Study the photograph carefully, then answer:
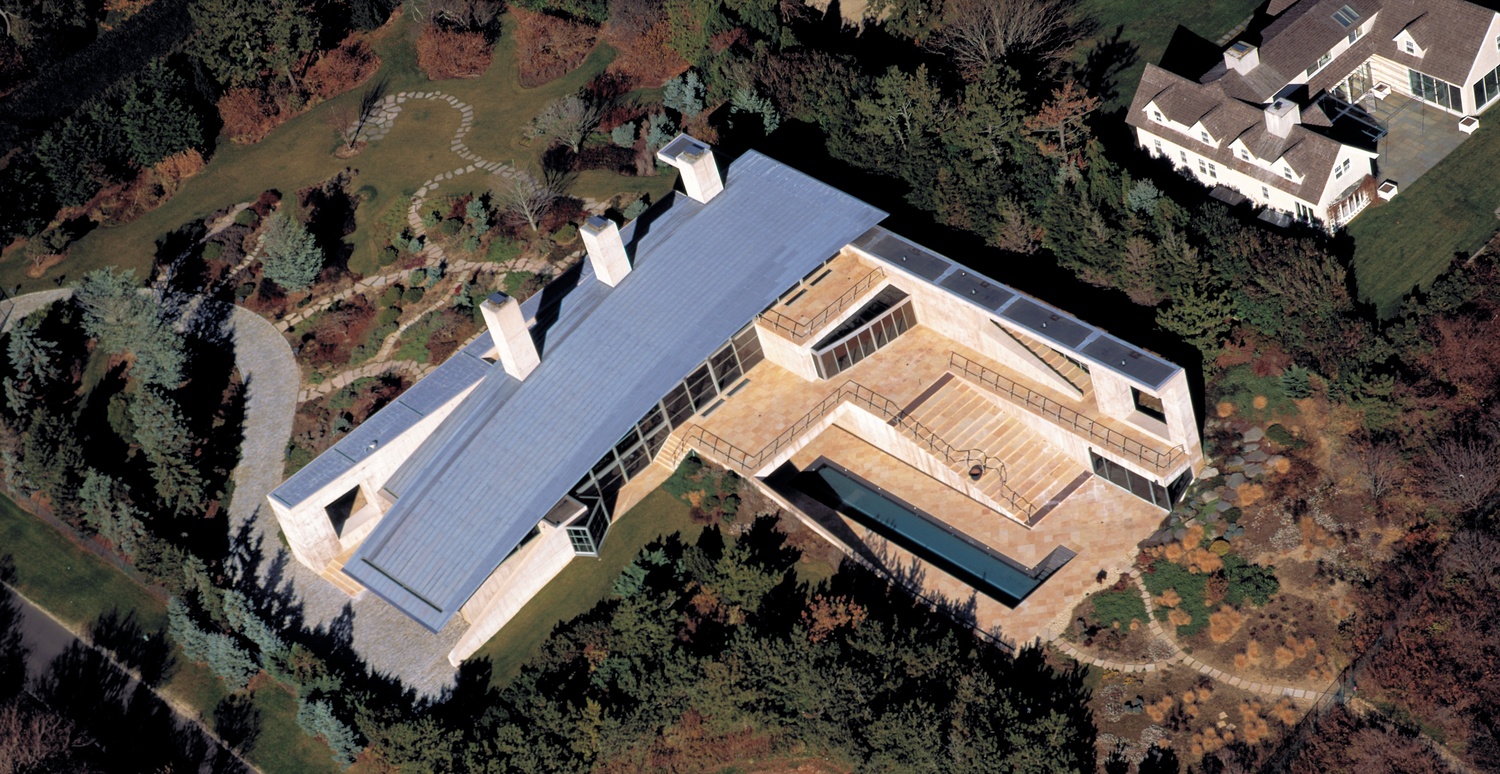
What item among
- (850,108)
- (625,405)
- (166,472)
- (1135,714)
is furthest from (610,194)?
(1135,714)

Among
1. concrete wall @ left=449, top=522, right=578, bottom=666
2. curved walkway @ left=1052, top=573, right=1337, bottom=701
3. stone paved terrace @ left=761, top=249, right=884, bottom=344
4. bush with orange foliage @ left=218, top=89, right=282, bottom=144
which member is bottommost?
curved walkway @ left=1052, top=573, right=1337, bottom=701

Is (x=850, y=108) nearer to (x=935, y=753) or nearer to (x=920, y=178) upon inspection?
(x=920, y=178)

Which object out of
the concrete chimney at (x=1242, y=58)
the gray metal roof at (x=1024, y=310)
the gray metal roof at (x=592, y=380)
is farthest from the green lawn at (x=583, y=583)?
the concrete chimney at (x=1242, y=58)

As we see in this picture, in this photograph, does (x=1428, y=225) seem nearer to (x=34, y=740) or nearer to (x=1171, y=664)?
(x=1171, y=664)

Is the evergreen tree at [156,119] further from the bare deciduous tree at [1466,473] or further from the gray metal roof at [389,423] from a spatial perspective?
the bare deciduous tree at [1466,473]

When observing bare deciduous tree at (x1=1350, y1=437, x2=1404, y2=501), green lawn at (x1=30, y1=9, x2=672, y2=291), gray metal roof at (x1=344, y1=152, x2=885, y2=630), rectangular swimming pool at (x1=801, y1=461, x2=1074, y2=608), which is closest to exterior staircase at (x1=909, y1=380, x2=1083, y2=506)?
rectangular swimming pool at (x1=801, y1=461, x2=1074, y2=608)

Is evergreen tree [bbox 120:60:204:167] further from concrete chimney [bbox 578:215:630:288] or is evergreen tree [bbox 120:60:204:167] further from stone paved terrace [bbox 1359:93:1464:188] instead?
stone paved terrace [bbox 1359:93:1464:188]
